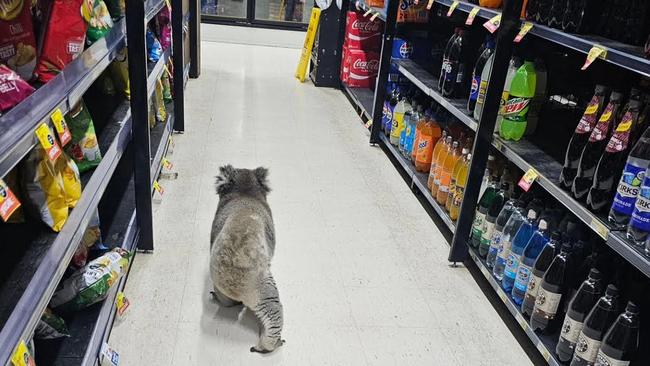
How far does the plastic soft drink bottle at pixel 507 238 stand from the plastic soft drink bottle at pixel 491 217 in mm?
154

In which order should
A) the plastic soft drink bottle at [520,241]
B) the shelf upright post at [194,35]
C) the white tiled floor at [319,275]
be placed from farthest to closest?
the shelf upright post at [194,35] → the plastic soft drink bottle at [520,241] → the white tiled floor at [319,275]

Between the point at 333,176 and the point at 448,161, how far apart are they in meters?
1.01

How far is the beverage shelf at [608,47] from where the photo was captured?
180 cm

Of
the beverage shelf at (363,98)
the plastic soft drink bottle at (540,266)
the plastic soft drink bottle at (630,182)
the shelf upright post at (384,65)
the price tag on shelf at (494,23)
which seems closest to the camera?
the plastic soft drink bottle at (630,182)

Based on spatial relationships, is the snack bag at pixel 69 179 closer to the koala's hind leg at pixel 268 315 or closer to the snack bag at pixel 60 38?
the snack bag at pixel 60 38

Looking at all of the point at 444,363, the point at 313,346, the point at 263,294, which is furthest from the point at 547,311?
the point at 263,294

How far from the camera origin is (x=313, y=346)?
7.75 ft

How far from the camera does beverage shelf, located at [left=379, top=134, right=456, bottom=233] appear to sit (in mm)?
3294

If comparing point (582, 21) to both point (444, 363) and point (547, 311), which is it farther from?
point (444, 363)

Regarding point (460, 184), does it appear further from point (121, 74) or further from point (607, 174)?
point (121, 74)

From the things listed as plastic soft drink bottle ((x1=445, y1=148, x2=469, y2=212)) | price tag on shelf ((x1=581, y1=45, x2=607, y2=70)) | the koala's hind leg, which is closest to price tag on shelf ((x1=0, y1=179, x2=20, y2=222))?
the koala's hind leg

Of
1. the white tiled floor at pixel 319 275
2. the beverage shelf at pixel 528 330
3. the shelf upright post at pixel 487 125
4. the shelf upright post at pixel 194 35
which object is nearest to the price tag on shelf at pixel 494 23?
the shelf upright post at pixel 487 125

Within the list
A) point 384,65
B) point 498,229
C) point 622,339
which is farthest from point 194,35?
point 622,339

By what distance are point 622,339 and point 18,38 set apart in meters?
2.11
